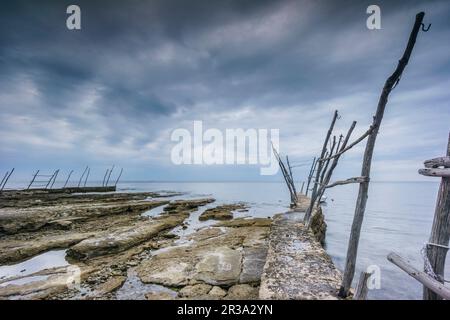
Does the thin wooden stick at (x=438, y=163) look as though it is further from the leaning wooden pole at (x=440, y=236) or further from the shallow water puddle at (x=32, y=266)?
the shallow water puddle at (x=32, y=266)

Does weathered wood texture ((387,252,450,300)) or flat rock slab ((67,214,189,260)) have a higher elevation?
weathered wood texture ((387,252,450,300))

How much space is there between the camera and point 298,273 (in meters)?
4.54

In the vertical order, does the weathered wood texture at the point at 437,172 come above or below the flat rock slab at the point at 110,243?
above

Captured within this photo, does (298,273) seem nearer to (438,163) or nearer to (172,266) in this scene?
(438,163)

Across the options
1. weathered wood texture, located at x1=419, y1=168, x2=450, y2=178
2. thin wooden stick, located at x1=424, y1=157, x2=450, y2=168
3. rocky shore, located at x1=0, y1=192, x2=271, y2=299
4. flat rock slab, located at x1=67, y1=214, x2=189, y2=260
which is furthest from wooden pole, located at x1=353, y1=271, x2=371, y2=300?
flat rock slab, located at x1=67, y1=214, x2=189, y2=260

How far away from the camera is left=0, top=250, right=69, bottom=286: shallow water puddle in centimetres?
636

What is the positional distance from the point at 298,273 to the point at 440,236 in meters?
2.57

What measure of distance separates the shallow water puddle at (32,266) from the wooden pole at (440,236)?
8879 mm

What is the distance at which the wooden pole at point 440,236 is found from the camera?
8.89ft

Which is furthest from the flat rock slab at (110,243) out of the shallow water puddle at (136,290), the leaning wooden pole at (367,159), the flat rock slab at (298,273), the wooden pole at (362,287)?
the wooden pole at (362,287)

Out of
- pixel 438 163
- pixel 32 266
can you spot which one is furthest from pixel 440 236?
pixel 32 266

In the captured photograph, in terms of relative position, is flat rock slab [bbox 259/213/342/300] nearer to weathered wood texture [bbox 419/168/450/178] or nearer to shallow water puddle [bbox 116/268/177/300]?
weathered wood texture [bbox 419/168/450/178]
